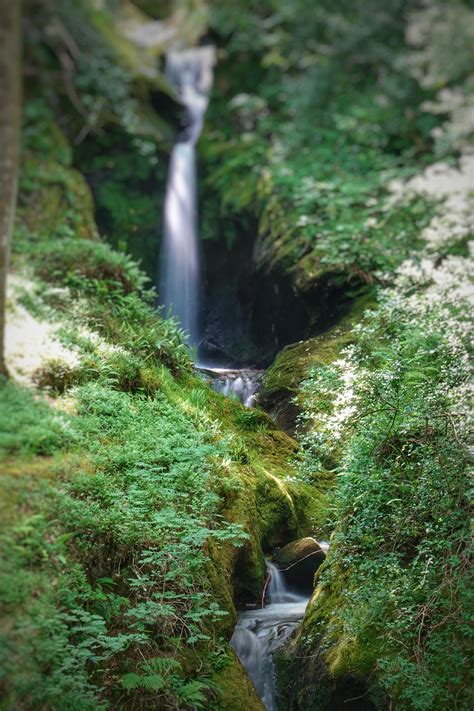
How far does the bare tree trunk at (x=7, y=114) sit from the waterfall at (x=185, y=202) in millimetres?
3540

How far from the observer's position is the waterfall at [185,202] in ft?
24.6

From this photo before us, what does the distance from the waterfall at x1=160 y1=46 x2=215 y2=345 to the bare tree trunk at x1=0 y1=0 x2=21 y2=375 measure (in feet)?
11.6

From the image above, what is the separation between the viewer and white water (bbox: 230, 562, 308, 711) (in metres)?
5.09

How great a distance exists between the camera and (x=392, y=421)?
4.82 metres

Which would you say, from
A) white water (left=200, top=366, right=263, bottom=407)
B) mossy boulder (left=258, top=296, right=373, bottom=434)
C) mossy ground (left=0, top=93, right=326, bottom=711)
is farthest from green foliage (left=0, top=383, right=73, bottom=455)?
mossy boulder (left=258, top=296, right=373, bottom=434)

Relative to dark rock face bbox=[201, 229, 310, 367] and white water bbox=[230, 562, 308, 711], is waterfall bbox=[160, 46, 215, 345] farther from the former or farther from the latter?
white water bbox=[230, 562, 308, 711]

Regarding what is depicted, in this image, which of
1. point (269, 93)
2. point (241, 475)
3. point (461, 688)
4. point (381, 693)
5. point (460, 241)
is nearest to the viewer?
point (461, 688)

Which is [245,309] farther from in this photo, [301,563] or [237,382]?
[301,563]

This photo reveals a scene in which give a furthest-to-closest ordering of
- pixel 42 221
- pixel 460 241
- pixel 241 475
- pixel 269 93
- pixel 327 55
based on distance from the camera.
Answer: pixel 269 93
pixel 327 55
pixel 460 241
pixel 42 221
pixel 241 475

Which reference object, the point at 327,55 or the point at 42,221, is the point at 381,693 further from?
the point at 327,55

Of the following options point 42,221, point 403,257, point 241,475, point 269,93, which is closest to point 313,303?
point 403,257

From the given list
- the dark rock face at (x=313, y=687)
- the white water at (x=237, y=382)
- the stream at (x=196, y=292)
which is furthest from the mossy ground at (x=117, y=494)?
the dark rock face at (x=313, y=687)

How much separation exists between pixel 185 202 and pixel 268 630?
258 inches

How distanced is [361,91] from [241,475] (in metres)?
6.80
